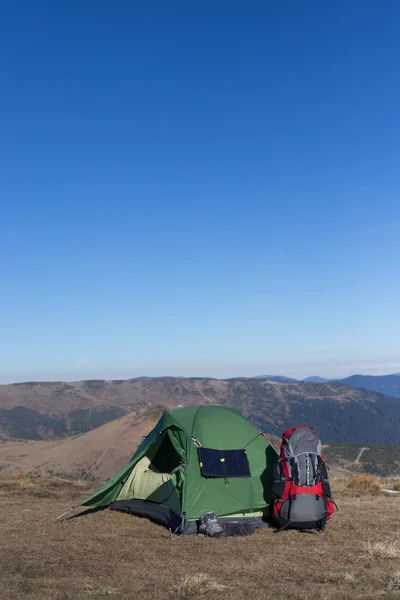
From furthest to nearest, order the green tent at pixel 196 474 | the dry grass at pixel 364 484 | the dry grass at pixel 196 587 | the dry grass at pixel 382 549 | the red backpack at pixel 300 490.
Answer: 1. the dry grass at pixel 364 484
2. the green tent at pixel 196 474
3. the red backpack at pixel 300 490
4. the dry grass at pixel 382 549
5. the dry grass at pixel 196 587

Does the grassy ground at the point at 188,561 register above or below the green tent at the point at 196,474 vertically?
below

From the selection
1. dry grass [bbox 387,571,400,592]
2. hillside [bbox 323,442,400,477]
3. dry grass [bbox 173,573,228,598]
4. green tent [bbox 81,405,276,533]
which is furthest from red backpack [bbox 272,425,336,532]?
hillside [bbox 323,442,400,477]

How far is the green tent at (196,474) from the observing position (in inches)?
487

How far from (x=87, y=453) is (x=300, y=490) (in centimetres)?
5706

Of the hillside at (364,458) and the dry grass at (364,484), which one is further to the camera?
the hillside at (364,458)

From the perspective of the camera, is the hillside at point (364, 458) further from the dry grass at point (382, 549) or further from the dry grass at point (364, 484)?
the dry grass at point (382, 549)

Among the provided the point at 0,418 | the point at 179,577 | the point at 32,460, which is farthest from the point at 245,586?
the point at 0,418

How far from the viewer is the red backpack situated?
11.5 m

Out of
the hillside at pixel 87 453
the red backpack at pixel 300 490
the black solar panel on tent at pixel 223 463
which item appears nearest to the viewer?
the red backpack at pixel 300 490

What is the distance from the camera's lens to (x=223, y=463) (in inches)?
514

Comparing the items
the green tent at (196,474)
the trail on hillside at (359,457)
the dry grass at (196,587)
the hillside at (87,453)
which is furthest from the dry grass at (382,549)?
the trail on hillside at (359,457)

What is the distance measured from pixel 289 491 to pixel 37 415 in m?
192

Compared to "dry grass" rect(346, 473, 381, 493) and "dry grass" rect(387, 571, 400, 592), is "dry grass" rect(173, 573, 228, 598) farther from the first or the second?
"dry grass" rect(346, 473, 381, 493)

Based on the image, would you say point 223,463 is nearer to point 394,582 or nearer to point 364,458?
point 394,582
